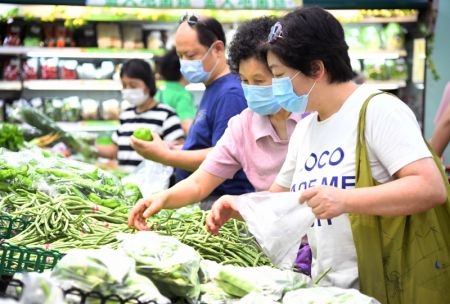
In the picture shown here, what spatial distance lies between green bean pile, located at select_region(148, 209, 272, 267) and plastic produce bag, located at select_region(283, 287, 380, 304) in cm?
54

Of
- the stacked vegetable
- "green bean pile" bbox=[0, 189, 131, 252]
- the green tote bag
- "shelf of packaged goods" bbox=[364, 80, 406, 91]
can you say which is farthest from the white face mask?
→ "shelf of packaged goods" bbox=[364, 80, 406, 91]

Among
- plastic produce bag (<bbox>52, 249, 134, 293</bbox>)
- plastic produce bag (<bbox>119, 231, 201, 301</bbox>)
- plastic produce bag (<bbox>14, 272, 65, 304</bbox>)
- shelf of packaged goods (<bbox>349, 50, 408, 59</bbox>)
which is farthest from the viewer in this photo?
shelf of packaged goods (<bbox>349, 50, 408, 59</bbox>)

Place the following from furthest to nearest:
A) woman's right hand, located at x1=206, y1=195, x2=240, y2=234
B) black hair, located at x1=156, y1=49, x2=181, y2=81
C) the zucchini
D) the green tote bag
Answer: black hair, located at x1=156, y1=49, x2=181, y2=81 → the zucchini → woman's right hand, located at x1=206, y1=195, x2=240, y2=234 → the green tote bag

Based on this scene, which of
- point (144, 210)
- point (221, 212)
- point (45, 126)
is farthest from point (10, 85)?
point (221, 212)

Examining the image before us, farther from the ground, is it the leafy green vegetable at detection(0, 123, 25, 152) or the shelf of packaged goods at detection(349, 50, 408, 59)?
the leafy green vegetable at detection(0, 123, 25, 152)

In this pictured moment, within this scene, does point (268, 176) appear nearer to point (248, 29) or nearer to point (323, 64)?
point (248, 29)

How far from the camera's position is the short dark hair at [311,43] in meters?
2.27

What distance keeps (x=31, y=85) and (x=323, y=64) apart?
661 centimetres

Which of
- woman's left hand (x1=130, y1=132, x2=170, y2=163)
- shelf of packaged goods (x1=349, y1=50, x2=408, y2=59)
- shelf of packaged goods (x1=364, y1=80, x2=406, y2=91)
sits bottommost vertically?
shelf of packaged goods (x1=364, y1=80, x2=406, y2=91)

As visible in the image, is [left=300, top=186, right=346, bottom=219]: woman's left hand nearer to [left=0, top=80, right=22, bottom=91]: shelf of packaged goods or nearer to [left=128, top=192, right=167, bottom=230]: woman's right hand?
[left=128, top=192, right=167, bottom=230]: woman's right hand

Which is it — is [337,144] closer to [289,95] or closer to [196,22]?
[289,95]

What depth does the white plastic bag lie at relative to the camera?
4734 millimetres

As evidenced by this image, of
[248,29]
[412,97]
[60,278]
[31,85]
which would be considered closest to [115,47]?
[31,85]

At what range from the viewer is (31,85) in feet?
27.7
